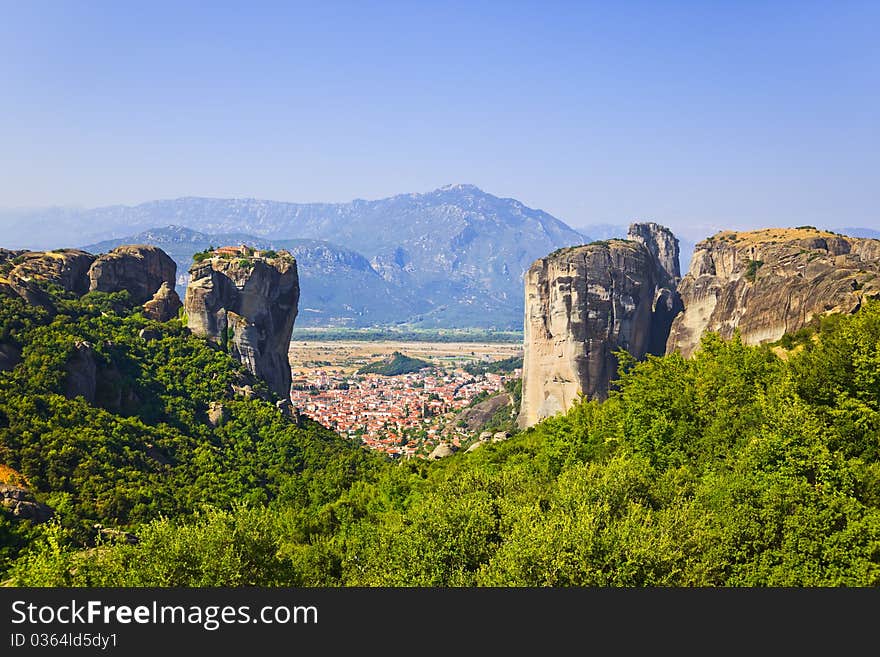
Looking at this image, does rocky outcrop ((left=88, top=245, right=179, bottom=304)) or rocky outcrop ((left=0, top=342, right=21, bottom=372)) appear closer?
rocky outcrop ((left=0, top=342, right=21, bottom=372))

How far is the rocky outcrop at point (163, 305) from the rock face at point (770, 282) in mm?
44986

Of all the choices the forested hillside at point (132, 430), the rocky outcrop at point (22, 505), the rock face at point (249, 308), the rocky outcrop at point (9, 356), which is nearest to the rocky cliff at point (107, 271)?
the forested hillside at point (132, 430)

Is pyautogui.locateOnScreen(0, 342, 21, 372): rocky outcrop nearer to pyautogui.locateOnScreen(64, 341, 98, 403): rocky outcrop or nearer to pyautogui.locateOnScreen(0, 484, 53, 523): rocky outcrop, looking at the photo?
pyautogui.locateOnScreen(64, 341, 98, 403): rocky outcrop

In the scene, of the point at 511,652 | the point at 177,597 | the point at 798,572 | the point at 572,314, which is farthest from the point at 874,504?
the point at 572,314

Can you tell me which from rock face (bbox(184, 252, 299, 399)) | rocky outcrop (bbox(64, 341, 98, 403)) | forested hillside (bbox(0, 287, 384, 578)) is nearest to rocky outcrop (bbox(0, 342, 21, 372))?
forested hillside (bbox(0, 287, 384, 578))

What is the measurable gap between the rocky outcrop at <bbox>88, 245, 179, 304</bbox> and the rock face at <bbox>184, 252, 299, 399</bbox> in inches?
217

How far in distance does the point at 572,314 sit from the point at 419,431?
4035 cm

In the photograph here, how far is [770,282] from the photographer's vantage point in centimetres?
6322

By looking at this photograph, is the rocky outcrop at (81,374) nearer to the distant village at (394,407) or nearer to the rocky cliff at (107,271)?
the rocky cliff at (107,271)

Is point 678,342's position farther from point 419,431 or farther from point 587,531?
point 587,531

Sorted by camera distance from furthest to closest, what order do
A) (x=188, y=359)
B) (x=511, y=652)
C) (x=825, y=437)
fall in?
(x=188, y=359) < (x=825, y=437) < (x=511, y=652)

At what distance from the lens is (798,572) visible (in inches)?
671

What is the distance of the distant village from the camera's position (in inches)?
3981

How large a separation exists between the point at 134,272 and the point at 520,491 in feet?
170
